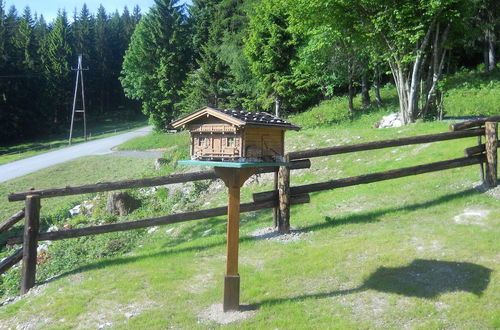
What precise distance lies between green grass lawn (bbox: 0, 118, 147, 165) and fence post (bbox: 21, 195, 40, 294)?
1333 inches

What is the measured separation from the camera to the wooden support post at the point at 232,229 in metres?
6.30

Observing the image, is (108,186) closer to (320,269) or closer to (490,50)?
(320,269)

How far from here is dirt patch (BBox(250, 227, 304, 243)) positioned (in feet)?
30.4

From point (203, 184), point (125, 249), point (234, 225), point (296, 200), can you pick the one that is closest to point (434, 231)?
point (296, 200)

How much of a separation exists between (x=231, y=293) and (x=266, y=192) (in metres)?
3.46

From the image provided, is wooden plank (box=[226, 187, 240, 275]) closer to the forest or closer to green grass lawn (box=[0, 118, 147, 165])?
the forest

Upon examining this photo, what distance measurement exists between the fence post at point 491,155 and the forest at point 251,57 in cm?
1032

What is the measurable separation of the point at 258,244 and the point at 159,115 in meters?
41.4

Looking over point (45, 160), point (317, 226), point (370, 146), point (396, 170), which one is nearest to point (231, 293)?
point (317, 226)

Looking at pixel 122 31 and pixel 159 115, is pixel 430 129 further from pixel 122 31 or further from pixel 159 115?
pixel 122 31

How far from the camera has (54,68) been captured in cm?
6588

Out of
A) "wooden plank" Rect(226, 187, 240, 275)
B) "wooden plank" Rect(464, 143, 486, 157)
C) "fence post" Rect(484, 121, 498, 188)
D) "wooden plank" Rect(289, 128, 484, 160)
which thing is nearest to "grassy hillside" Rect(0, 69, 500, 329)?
"fence post" Rect(484, 121, 498, 188)

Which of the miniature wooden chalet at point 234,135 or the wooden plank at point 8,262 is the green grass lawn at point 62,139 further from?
the miniature wooden chalet at point 234,135

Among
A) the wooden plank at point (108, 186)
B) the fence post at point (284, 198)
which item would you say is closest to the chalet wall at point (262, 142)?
the wooden plank at point (108, 186)
